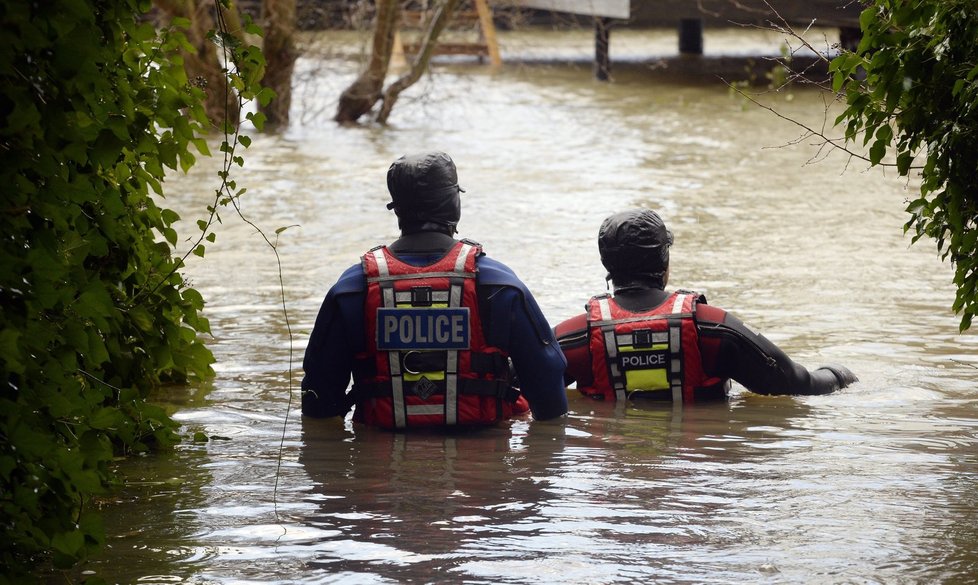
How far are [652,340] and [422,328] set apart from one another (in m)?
1.22

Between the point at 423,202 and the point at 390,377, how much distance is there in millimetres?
761

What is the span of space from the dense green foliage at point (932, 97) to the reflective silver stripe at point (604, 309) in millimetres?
1509

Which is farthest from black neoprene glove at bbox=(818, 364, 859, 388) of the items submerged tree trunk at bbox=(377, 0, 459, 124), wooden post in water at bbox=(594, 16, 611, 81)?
wooden post in water at bbox=(594, 16, 611, 81)

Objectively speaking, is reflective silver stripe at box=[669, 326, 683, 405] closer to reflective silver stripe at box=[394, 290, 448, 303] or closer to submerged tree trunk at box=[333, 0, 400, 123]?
reflective silver stripe at box=[394, 290, 448, 303]

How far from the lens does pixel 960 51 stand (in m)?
5.43

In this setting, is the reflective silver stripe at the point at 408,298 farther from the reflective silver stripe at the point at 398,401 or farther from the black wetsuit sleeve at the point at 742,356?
the black wetsuit sleeve at the point at 742,356

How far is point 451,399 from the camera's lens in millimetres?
6164

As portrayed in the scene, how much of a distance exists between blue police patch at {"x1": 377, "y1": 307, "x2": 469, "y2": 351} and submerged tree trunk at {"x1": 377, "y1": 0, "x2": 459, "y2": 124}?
13.4 meters

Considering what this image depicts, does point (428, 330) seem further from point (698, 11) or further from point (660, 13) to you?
point (660, 13)

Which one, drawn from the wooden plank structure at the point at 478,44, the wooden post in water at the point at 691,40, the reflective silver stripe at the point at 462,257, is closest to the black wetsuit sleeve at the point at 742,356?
the reflective silver stripe at the point at 462,257

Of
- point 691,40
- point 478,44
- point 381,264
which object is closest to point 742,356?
point 381,264

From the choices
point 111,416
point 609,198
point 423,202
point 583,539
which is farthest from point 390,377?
point 609,198

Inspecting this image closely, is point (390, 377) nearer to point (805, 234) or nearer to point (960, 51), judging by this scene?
point (960, 51)

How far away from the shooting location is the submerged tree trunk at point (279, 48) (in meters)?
18.7
